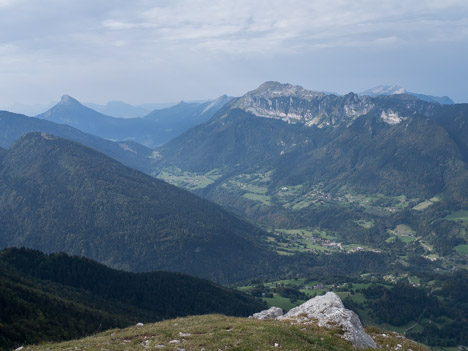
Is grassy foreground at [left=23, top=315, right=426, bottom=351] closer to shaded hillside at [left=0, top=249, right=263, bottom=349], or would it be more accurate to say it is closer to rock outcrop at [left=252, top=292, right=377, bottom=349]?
rock outcrop at [left=252, top=292, right=377, bottom=349]

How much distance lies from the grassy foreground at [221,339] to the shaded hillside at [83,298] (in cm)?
2037

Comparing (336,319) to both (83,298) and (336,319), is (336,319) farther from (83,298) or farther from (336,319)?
(83,298)

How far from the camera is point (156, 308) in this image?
505 feet

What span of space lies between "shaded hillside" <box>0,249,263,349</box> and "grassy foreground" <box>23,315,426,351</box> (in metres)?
20.4

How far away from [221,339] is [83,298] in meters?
104

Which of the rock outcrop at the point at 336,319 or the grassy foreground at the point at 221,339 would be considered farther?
the rock outcrop at the point at 336,319

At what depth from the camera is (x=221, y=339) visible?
122ft

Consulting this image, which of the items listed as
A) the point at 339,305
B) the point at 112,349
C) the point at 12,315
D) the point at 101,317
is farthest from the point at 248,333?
the point at 101,317

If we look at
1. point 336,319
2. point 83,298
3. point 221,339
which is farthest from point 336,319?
point 83,298

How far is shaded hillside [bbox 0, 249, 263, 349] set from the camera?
6664 cm

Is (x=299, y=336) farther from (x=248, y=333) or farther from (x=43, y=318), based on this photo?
(x=43, y=318)

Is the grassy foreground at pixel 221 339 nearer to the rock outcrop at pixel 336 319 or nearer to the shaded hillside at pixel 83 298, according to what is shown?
the rock outcrop at pixel 336 319

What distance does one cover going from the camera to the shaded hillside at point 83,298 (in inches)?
2624

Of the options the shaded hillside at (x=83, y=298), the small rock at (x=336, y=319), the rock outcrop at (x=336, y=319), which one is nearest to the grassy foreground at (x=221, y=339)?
the rock outcrop at (x=336, y=319)
